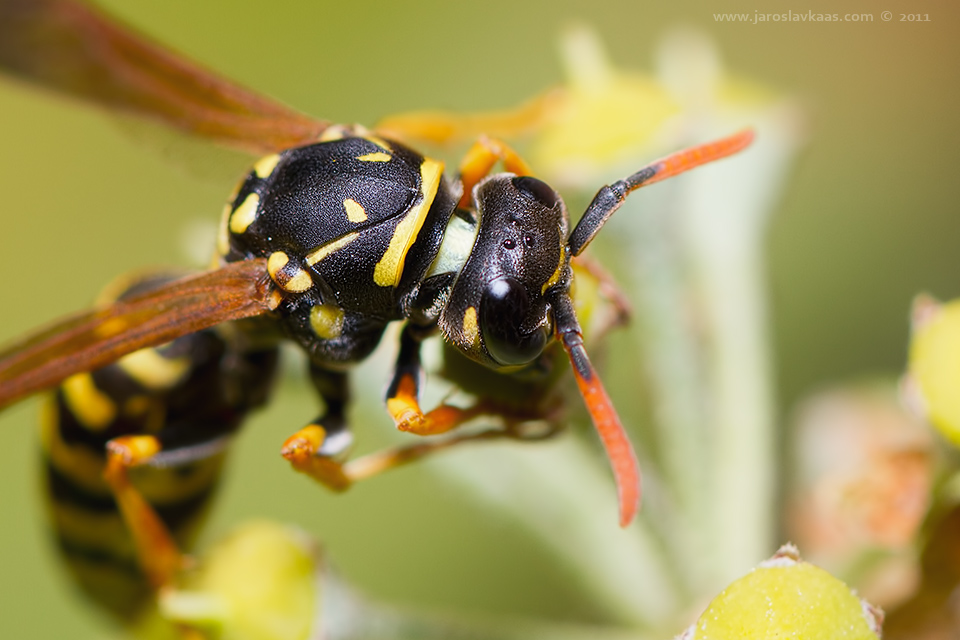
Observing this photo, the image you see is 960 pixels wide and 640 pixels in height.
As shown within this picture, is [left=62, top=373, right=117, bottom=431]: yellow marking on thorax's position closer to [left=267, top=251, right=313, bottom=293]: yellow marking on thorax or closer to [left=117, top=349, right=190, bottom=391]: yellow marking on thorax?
[left=117, top=349, right=190, bottom=391]: yellow marking on thorax

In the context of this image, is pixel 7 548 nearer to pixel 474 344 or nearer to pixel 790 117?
pixel 474 344

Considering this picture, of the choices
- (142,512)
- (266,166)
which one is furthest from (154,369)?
(266,166)

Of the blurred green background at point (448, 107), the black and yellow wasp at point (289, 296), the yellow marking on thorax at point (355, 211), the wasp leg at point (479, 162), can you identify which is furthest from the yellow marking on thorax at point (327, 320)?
the blurred green background at point (448, 107)

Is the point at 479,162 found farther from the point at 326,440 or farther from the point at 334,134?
the point at 326,440

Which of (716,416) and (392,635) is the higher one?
(716,416)

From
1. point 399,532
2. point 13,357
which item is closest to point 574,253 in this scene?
point 13,357

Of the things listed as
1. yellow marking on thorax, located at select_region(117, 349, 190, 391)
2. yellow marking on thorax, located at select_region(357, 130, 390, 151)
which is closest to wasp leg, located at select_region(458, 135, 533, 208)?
yellow marking on thorax, located at select_region(357, 130, 390, 151)
